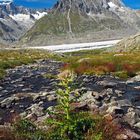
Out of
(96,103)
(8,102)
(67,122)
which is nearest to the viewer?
(67,122)

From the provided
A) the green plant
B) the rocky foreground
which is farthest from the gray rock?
the green plant

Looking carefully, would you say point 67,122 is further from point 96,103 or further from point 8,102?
point 8,102

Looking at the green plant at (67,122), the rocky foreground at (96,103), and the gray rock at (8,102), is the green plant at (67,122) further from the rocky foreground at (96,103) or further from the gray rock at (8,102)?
the gray rock at (8,102)

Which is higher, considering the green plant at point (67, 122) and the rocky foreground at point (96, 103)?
the green plant at point (67, 122)

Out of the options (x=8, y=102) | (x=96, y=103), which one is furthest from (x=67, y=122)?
(x=8, y=102)

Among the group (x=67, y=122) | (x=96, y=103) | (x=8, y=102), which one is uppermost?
(x=67, y=122)

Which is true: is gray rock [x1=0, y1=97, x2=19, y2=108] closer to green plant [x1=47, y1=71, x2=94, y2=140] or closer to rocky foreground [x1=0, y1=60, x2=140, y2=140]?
rocky foreground [x1=0, y1=60, x2=140, y2=140]

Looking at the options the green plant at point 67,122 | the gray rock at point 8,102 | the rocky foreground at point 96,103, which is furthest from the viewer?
the gray rock at point 8,102

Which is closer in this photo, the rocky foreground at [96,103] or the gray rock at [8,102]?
the rocky foreground at [96,103]

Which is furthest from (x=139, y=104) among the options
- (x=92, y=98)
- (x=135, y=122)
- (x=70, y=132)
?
(x=70, y=132)

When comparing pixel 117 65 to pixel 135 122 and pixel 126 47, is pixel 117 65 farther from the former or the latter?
pixel 126 47

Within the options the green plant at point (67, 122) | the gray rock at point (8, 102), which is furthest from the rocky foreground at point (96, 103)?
the green plant at point (67, 122)

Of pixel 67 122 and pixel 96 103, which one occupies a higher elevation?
pixel 67 122

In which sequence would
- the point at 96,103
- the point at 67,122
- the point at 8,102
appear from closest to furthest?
the point at 67,122 → the point at 96,103 → the point at 8,102
